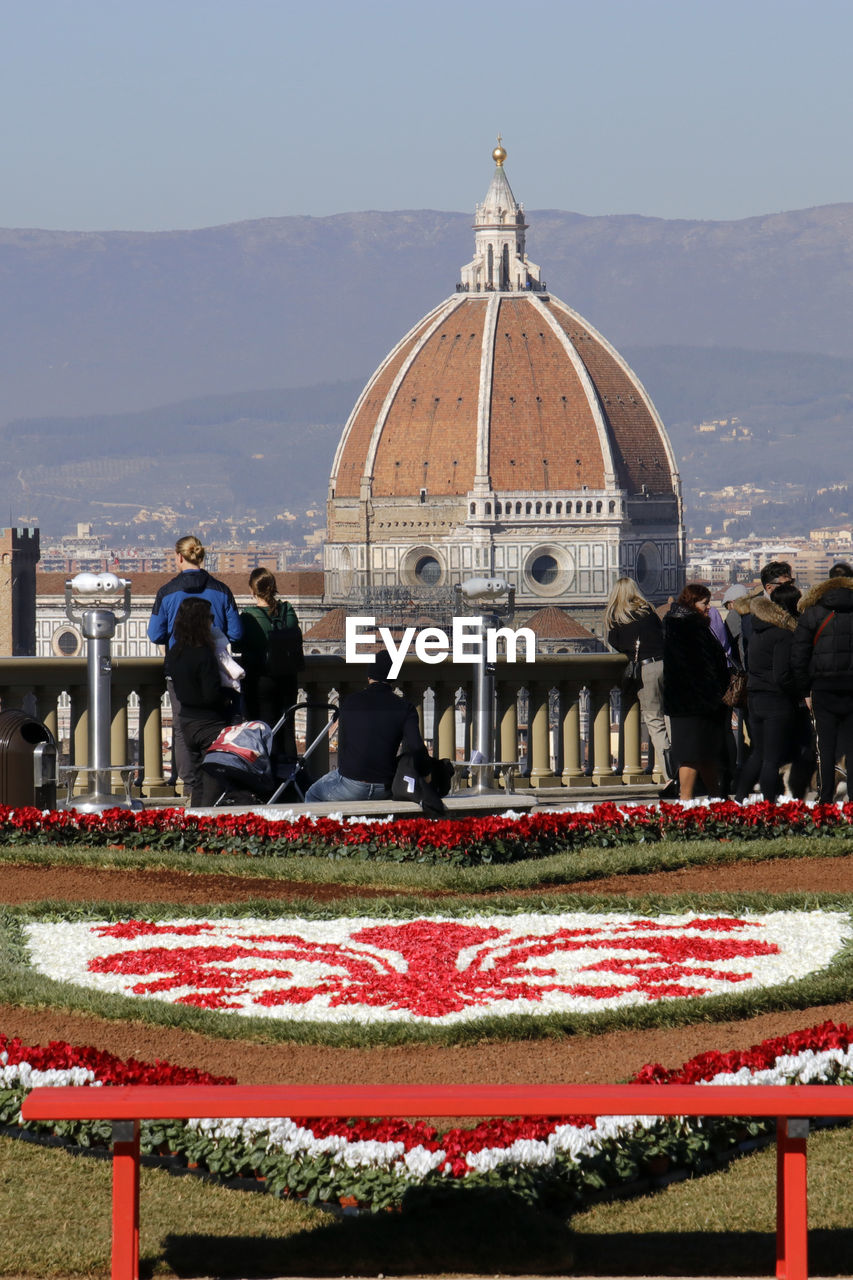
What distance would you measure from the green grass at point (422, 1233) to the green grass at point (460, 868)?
13.2 ft

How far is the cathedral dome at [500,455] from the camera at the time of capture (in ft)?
538

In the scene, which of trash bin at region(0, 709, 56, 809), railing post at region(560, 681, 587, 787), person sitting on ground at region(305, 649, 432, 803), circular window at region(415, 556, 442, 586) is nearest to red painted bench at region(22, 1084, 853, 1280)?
person sitting on ground at region(305, 649, 432, 803)

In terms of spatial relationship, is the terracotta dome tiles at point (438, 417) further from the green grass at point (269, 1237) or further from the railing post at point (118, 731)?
the green grass at point (269, 1237)

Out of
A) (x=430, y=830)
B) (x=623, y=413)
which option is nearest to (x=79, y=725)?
(x=430, y=830)

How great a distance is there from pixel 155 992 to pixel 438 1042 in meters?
1.33

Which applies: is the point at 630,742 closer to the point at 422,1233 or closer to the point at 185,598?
the point at 185,598

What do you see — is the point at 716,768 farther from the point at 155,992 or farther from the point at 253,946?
the point at 155,992

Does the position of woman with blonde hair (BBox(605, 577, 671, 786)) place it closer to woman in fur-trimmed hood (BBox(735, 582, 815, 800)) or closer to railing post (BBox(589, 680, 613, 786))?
railing post (BBox(589, 680, 613, 786))

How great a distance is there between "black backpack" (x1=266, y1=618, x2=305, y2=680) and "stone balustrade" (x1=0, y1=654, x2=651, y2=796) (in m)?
0.42

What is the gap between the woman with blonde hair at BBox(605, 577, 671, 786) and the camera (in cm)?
1402

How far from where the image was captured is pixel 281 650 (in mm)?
13258

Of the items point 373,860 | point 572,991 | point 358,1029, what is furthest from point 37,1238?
point 373,860

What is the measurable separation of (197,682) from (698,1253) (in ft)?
24.2

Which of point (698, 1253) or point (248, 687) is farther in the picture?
point (248, 687)
